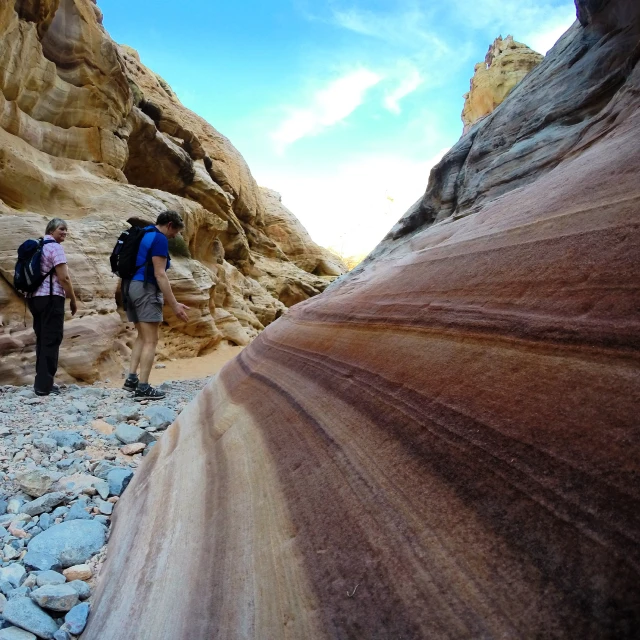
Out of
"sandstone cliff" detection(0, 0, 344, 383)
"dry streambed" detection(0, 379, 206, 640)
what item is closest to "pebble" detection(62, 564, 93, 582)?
"dry streambed" detection(0, 379, 206, 640)

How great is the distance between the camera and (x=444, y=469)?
2.49 feet

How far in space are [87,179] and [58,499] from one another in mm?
6802

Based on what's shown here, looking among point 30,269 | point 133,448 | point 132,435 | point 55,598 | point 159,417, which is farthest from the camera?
point 30,269

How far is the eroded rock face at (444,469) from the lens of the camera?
1.86ft

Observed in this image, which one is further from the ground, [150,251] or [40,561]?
[150,251]

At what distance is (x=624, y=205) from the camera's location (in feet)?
3.03

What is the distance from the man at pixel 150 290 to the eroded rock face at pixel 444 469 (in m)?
2.58

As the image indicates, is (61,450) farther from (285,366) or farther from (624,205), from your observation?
(624,205)

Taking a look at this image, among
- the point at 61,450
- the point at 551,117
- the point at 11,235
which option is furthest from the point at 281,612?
the point at 11,235

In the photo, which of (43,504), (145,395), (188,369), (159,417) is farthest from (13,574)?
(188,369)

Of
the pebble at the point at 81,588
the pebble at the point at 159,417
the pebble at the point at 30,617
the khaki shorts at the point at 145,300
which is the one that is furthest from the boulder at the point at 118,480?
the khaki shorts at the point at 145,300

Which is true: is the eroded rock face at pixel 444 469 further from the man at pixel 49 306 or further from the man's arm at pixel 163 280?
the man at pixel 49 306

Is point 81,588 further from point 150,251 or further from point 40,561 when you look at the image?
point 150,251

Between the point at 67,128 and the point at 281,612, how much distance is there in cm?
892
